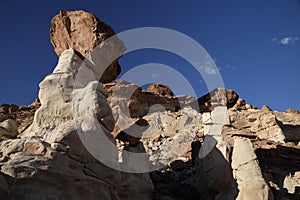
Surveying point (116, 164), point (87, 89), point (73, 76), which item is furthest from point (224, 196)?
point (73, 76)

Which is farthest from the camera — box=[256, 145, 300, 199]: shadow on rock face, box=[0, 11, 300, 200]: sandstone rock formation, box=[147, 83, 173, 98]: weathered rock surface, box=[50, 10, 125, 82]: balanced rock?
box=[147, 83, 173, 98]: weathered rock surface

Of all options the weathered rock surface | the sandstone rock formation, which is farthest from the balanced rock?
the weathered rock surface

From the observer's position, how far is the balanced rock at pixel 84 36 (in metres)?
22.9

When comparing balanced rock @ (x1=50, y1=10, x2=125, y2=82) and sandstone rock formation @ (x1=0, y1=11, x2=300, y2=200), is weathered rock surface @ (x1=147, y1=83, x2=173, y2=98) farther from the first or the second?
sandstone rock formation @ (x1=0, y1=11, x2=300, y2=200)

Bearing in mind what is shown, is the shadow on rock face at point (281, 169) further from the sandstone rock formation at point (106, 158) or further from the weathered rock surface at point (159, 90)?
the weathered rock surface at point (159, 90)

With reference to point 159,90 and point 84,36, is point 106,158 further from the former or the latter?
point 159,90

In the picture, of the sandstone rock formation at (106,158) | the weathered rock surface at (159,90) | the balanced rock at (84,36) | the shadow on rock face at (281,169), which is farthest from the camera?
the weathered rock surface at (159,90)

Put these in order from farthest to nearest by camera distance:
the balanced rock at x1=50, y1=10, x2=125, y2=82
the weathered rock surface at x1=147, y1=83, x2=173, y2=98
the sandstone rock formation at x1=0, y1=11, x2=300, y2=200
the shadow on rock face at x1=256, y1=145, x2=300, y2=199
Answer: the weathered rock surface at x1=147, y1=83, x2=173, y2=98 → the balanced rock at x1=50, y1=10, x2=125, y2=82 → the shadow on rock face at x1=256, y1=145, x2=300, y2=199 → the sandstone rock formation at x1=0, y1=11, x2=300, y2=200

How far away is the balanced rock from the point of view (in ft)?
75.1

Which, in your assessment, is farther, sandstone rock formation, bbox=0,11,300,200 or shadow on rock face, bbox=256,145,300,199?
shadow on rock face, bbox=256,145,300,199

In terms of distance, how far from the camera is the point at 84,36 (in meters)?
25.4

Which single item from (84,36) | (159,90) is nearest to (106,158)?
(84,36)

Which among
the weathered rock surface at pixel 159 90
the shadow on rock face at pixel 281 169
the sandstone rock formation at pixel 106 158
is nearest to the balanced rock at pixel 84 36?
the sandstone rock formation at pixel 106 158

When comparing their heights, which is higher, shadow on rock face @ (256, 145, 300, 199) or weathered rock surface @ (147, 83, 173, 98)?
weathered rock surface @ (147, 83, 173, 98)
